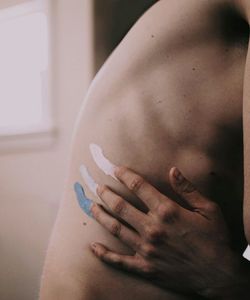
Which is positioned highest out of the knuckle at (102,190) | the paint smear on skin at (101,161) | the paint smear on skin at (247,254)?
the paint smear on skin at (101,161)

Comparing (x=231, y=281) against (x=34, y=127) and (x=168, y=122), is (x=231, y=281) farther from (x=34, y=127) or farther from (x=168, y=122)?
(x=34, y=127)

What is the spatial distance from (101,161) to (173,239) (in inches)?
5.3

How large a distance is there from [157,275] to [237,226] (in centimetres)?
12

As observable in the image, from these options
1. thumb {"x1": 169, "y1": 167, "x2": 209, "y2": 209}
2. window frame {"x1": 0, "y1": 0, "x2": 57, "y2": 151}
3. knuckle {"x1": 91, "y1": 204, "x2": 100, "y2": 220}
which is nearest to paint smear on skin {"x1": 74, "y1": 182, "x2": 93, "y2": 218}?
knuckle {"x1": 91, "y1": 204, "x2": 100, "y2": 220}

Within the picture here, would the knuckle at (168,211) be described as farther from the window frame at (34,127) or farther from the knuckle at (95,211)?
the window frame at (34,127)

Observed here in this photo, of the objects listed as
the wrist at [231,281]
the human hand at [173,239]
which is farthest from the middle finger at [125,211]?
the wrist at [231,281]

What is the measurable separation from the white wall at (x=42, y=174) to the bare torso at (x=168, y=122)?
16cm

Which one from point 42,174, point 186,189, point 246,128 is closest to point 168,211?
point 186,189

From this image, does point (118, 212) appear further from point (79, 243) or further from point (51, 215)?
point (51, 215)

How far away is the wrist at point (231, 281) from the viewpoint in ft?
1.63

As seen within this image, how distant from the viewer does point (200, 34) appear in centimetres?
47

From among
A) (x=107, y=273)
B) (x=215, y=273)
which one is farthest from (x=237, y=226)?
(x=107, y=273)

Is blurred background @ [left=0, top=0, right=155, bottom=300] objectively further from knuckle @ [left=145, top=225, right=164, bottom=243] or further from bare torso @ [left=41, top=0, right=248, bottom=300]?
knuckle @ [left=145, top=225, right=164, bottom=243]

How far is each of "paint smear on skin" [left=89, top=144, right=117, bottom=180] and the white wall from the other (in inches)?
7.1
